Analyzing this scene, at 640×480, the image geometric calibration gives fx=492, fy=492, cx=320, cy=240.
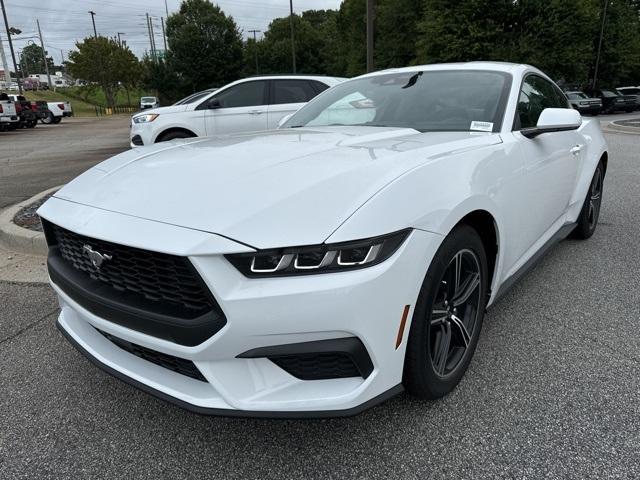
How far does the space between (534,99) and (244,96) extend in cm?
656

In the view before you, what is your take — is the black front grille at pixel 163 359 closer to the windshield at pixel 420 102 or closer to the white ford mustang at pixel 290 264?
the white ford mustang at pixel 290 264

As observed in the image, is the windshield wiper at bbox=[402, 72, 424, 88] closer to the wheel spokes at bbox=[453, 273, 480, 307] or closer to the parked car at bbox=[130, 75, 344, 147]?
the wheel spokes at bbox=[453, 273, 480, 307]

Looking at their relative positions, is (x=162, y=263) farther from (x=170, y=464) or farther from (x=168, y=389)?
(x=170, y=464)

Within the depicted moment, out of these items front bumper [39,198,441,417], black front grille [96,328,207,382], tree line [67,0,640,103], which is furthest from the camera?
tree line [67,0,640,103]

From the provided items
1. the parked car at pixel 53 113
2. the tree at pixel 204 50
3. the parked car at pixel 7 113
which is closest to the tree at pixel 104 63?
the tree at pixel 204 50

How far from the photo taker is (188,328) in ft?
5.37

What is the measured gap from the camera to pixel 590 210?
173 inches

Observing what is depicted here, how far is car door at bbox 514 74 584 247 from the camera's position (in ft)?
8.99

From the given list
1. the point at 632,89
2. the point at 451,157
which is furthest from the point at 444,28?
the point at 451,157

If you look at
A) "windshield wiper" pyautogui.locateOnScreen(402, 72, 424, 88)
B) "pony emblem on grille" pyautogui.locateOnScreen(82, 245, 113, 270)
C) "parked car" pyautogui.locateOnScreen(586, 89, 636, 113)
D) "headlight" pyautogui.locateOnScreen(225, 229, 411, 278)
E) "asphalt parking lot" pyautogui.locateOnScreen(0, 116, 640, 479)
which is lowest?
"parked car" pyautogui.locateOnScreen(586, 89, 636, 113)

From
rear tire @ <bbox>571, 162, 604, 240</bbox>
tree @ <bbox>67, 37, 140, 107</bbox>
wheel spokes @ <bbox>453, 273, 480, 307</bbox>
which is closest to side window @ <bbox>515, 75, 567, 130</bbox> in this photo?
rear tire @ <bbox>571, 162, 604, 240</bbox>

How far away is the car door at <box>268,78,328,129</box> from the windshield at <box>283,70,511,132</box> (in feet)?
17.9

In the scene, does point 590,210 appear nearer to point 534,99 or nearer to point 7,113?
point 534,99

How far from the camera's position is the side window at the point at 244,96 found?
355 inches
